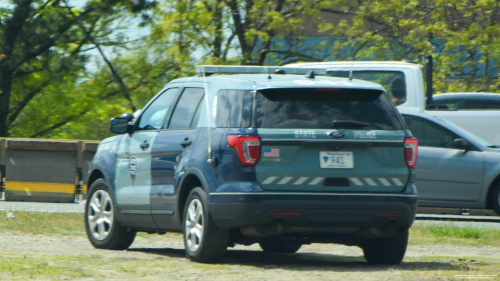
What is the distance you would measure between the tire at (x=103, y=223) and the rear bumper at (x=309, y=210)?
203 centimetres

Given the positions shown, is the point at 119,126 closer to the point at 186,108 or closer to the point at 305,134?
the point at 186,108

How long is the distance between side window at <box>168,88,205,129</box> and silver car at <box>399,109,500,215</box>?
5511 mm

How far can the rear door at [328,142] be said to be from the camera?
623 centimetres

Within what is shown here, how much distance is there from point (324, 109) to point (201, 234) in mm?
1447

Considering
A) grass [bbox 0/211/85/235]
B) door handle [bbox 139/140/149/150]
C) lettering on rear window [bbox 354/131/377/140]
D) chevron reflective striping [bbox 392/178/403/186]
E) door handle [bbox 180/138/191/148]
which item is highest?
lettering on rear window [bbox 354/131/377/140]

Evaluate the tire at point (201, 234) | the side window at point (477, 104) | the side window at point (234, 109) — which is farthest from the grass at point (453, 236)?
the side window at point (477, 104)

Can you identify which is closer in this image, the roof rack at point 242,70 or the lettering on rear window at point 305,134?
the lettering on rear window at point 305,134

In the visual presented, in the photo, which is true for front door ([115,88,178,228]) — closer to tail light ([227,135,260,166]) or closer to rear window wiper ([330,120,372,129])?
tail light ([227,135,260,166])

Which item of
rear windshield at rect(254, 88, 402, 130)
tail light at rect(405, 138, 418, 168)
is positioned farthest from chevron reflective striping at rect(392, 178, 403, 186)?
rear windshield at rect(254, 88, 402, 130)

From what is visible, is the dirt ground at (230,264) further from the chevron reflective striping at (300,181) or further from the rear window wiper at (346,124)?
the rear window wiper at (346,124)

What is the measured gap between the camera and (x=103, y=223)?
824cm

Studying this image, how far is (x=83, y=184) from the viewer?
48.7 feet

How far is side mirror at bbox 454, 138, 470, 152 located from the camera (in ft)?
39.0

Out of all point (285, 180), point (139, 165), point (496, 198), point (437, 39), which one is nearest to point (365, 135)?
point (285, 180)
